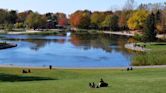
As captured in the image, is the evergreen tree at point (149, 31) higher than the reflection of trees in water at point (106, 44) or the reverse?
higher

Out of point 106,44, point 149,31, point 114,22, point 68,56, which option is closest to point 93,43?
point 106,44

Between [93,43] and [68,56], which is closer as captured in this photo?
[68,56]

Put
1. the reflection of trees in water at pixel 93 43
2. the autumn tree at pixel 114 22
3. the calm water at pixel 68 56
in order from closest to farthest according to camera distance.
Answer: the calm water at pixel 68 56 → the reflection of trees in water at pixel 93 43 → the autumn tree at pixel 114 22

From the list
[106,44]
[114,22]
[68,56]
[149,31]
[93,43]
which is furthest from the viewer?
[114,22]

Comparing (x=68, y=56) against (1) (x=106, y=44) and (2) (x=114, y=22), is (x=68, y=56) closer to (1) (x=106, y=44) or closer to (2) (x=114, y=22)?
(1) (x=106, y=44)

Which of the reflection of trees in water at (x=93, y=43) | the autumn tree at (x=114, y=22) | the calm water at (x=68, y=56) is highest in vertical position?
the autumn tree at (x=114, y=22)

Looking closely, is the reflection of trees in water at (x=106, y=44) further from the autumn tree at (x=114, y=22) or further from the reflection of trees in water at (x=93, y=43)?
the autumn tree at (x=114, y=22)

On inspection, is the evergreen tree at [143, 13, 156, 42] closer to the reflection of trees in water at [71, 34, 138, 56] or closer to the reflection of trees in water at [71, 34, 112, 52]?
the reflection of trees in water at [71, 34, 138, 56]

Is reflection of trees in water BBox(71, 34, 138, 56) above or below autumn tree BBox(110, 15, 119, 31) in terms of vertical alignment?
below

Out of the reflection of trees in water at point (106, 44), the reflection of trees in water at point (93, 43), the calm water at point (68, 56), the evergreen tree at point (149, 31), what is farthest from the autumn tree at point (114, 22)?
the evergreen tree at point (149, 31)

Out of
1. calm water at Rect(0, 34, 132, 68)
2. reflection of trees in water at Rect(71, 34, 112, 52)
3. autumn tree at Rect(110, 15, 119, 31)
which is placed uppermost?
autumn tree at Rect(110, 15, 119, 31)

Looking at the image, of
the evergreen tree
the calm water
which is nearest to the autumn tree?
the calm water

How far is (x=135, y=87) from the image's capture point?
80.9 feet

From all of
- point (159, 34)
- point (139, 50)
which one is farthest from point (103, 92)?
point (159, 34)
